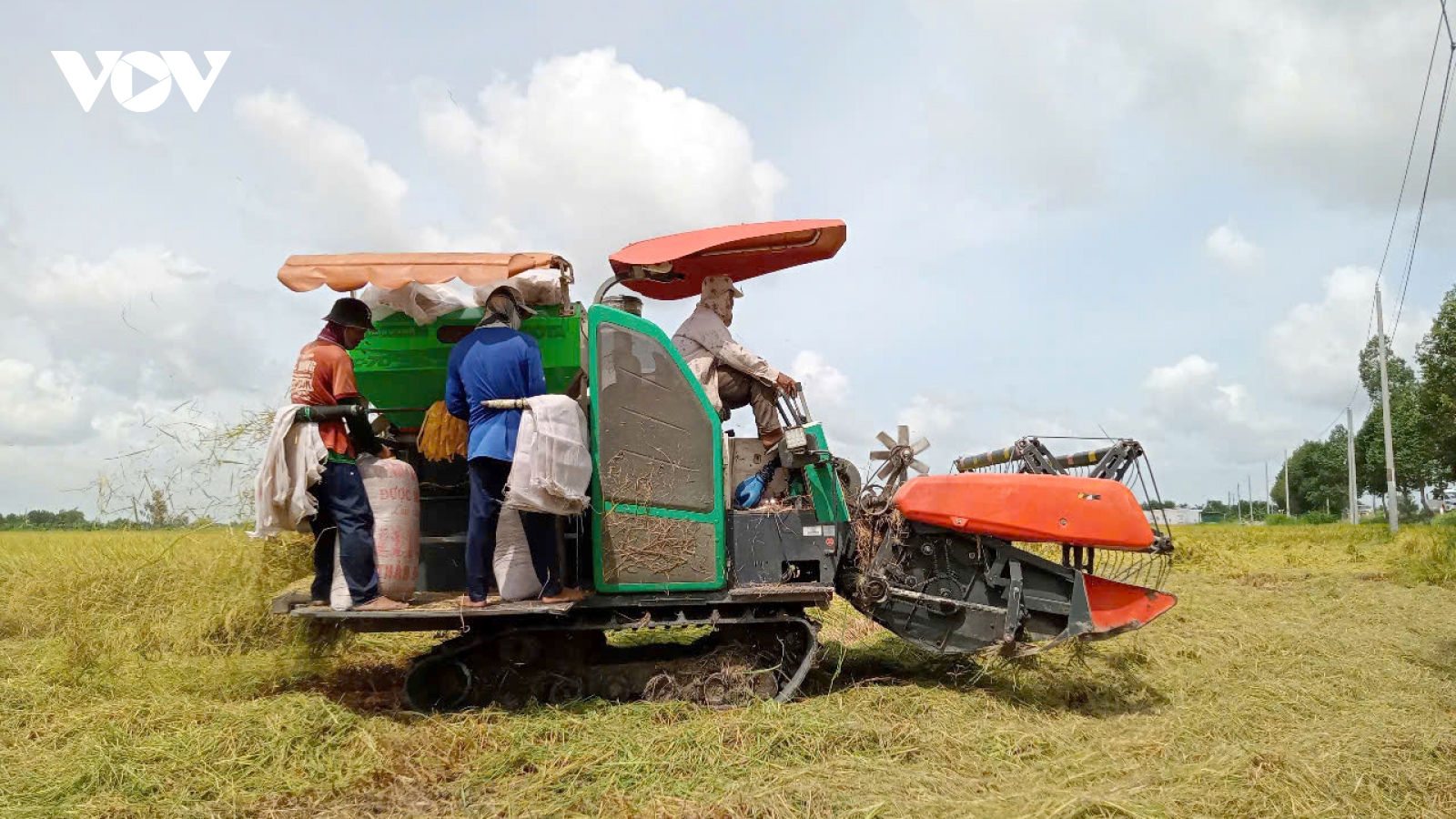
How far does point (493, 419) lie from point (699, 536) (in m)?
1.42

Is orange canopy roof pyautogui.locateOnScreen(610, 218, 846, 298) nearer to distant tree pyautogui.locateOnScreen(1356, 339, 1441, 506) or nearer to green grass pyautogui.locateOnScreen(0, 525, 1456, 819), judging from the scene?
green grass pyautogui.locateOnScreen(0, 525, 1456, 819)

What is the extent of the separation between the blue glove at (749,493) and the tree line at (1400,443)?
27.0 metres

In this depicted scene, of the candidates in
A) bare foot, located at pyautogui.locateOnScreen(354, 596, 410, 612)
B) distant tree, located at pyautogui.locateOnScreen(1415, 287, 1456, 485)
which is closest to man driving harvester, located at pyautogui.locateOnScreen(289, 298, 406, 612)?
bare foot, located at pyautogui.locateOnScreen(354, 596, 410, 612)

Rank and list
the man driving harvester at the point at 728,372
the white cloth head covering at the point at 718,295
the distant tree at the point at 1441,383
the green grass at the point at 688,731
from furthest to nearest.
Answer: the distant tree at the point at 1441,383 < the white cloth head covering at the point at 718,295 < the man driving harvester at the point at 728,372 < the green grass at the point at 688,731

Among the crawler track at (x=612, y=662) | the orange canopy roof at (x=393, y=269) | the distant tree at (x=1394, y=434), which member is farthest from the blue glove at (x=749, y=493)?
the distant tree at (x=1394, y=434)

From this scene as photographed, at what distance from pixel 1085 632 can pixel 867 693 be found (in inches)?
53.8

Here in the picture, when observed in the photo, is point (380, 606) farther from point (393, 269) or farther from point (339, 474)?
point (393, 269)

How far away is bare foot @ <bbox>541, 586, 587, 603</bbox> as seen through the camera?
515cm

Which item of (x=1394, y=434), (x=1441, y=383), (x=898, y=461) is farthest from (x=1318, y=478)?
(x=898, y=461)

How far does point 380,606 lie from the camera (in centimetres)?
509

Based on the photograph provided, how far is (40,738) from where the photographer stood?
4.69 metres

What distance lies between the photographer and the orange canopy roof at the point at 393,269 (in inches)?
204

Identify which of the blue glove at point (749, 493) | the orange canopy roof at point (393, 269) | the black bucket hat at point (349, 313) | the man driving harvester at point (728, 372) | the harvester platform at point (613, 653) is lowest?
the harvester platform at point (613, 653)

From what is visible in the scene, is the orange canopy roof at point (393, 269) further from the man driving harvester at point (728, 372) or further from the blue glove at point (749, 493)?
the blue glove at point (749, 493)
